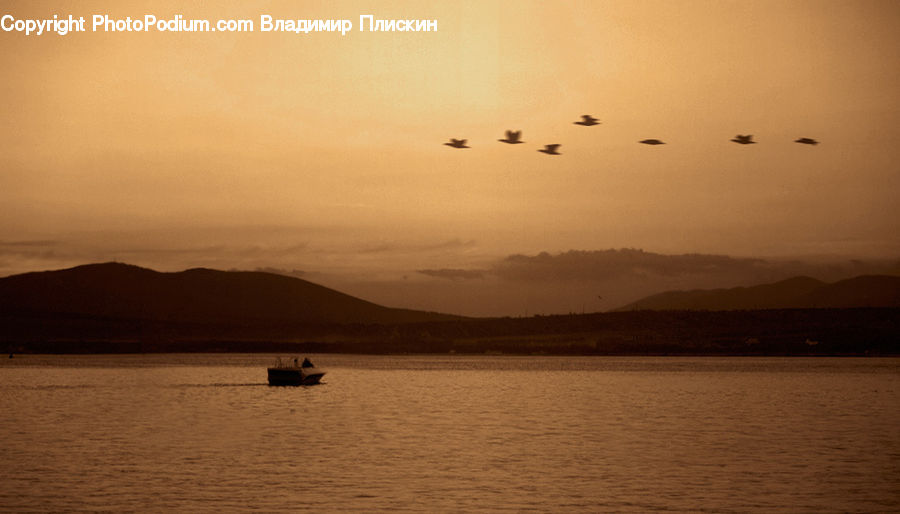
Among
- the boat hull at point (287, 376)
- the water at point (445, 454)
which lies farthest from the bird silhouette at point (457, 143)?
the boat hull at point (287, 376)

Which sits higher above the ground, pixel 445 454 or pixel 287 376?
pixel 287 376

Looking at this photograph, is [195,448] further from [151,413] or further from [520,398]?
[520,398]

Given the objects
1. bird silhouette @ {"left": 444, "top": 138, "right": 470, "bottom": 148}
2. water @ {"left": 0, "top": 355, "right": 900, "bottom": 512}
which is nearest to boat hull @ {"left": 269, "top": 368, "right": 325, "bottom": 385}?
water @ {"left": 0, "top": 355, "right": 900, "bottom": 512}

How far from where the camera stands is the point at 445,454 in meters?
63.7

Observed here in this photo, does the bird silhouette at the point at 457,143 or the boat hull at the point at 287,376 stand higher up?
the bird silhouette at the point at 457,143

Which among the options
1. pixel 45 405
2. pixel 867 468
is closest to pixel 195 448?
pixel 867 468

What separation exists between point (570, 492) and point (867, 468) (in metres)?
17.6

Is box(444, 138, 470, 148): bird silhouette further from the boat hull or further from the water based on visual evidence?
the boat hull

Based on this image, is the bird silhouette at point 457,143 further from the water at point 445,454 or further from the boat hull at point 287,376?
the boat hull at point 287,376

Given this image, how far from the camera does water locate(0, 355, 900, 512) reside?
4725 centimetres

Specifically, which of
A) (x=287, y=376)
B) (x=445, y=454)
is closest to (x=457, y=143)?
(x=445, y=454)

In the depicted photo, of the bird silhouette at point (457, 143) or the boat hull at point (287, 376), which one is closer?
the bird silhouette at point (457, 143)

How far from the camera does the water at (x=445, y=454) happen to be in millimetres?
47250

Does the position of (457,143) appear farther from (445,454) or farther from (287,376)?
(287,376)
